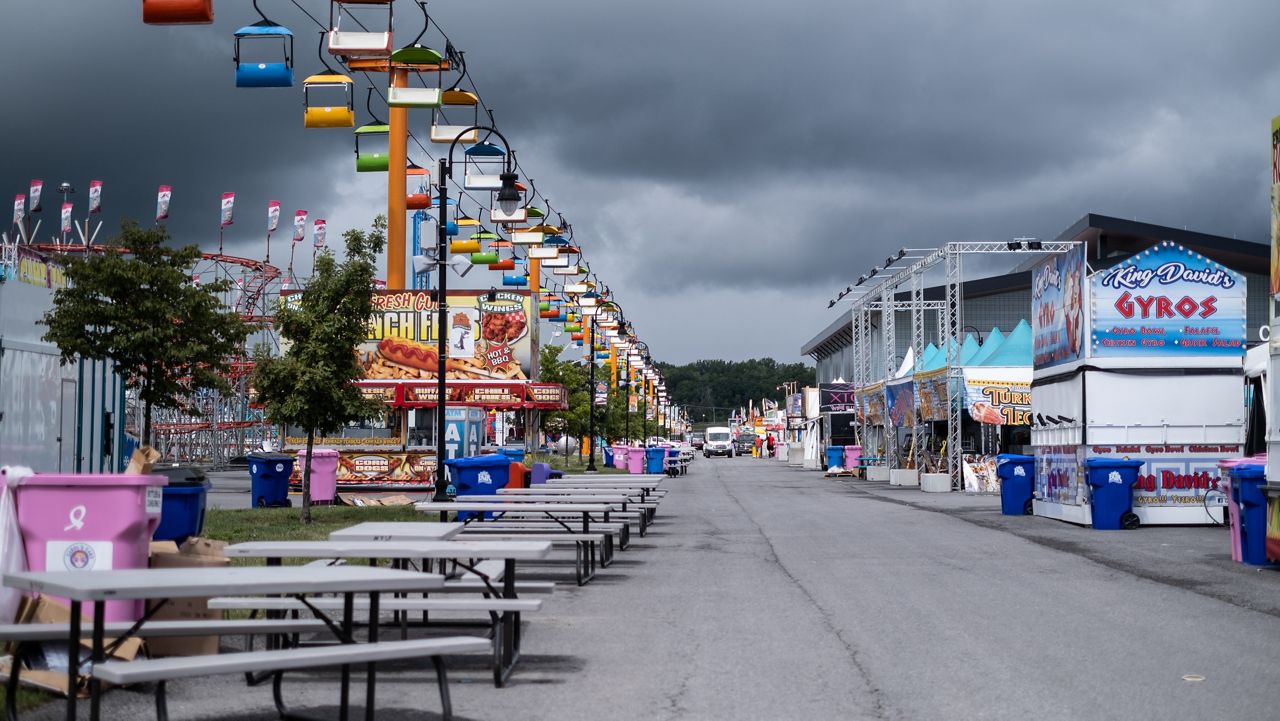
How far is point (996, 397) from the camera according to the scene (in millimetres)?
37750

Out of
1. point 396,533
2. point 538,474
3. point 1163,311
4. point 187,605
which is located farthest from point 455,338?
point 187,605

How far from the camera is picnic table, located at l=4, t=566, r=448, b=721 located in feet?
19.5

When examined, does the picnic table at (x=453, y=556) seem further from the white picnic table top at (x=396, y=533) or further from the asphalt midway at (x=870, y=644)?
the white picnic table top at (x=396, y=533)

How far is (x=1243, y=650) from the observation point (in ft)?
31.3

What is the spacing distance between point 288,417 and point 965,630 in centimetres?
1588

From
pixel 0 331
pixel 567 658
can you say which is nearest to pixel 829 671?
pixel 567 658

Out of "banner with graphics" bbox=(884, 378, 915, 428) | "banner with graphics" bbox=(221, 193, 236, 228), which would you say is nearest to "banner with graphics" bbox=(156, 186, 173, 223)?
"banner with graphics" bbox=(221, 193, 236, 228)

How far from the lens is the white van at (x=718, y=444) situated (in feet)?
395

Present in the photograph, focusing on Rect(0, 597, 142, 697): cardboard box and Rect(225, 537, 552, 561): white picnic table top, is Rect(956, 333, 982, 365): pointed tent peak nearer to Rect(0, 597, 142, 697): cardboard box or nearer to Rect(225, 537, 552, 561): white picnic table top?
Rect(225, 537, 552, 561): white picnic table top

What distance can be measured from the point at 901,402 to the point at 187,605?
37044mm

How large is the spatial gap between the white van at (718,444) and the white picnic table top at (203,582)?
372 ft

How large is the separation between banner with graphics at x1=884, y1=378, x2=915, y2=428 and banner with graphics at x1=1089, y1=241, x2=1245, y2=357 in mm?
19166

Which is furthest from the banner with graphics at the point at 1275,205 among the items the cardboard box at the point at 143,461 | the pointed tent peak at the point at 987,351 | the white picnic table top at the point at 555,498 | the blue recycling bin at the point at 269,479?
the pointed tent peak at the point at 987,351

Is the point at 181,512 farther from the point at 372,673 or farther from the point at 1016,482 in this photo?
the point at 1016,482
